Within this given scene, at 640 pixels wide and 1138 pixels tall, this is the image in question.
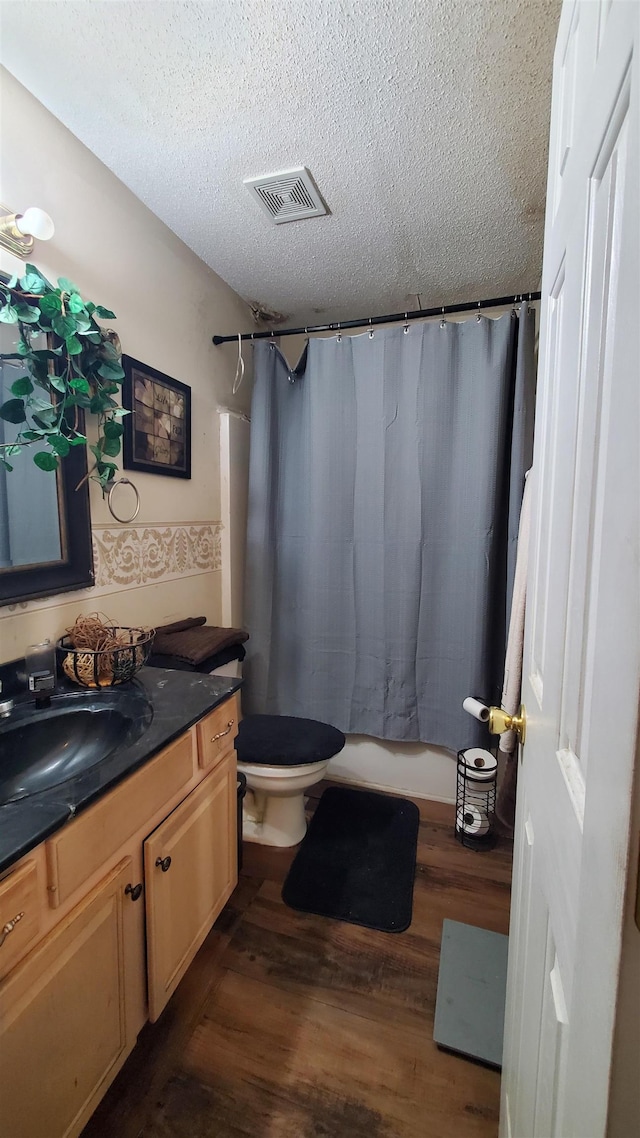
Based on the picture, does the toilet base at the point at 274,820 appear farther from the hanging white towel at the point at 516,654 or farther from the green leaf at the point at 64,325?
the green leaf at the point at 64,325

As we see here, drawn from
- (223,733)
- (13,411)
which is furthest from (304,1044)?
(13,411)

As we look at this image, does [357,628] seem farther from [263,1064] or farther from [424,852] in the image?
[263,1064]

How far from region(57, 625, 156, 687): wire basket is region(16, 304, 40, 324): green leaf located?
80 cm

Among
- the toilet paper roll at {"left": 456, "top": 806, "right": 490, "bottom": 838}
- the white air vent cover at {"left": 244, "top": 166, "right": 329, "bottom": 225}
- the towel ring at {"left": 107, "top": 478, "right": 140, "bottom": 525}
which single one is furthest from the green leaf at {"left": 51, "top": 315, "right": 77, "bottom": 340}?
the toilet paper roll at {"left": 456, "top": 806, "right": 490, "bottom": 838}

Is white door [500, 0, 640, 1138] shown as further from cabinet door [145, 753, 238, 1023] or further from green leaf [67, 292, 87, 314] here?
green leaf [67, 292, 87, 314]

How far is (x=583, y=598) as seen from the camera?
18.0 inches

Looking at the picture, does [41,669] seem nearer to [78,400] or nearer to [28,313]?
[78,400]

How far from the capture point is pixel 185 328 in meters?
1.77

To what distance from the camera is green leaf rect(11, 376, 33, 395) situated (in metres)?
1.03

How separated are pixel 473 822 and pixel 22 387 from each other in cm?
212

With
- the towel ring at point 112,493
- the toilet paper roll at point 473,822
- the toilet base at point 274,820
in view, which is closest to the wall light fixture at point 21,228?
the towel ring at point 112,493

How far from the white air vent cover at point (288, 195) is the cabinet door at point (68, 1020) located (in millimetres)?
1858

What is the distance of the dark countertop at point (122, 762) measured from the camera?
671 millimetres

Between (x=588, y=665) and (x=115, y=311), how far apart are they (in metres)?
1.64
